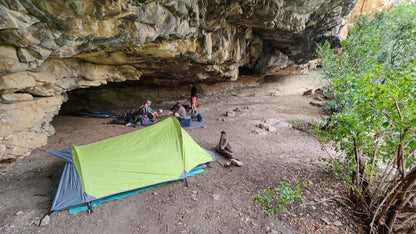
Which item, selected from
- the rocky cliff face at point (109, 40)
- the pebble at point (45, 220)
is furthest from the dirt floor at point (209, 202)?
the rocky cliff face at point (109, 40)

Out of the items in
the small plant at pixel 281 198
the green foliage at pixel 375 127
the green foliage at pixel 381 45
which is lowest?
the small plant at pixel 281 198

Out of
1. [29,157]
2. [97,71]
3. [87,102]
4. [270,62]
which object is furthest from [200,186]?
[270,62]

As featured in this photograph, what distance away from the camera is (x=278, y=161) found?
682cm

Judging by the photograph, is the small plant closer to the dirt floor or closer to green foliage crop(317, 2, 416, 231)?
the dirt floor

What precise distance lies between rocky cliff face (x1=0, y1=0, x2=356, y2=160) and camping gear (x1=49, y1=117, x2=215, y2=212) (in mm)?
2889

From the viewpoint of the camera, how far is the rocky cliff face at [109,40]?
4.34m

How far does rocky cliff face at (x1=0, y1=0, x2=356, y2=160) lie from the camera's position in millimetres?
4344

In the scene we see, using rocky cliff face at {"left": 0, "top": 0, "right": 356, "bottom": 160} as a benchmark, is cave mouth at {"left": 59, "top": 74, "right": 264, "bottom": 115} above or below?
below

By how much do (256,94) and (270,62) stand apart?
12.8 ft

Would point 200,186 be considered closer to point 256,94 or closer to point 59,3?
point 59,3

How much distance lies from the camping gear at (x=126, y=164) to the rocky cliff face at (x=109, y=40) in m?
2.89

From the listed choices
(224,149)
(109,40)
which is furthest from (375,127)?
(109,40)

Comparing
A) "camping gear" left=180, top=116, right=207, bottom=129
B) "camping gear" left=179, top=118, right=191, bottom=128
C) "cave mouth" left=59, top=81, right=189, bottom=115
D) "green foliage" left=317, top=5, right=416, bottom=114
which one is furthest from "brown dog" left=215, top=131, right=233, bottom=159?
"cave mouth" left=59, top=81, right=189, bottom=115

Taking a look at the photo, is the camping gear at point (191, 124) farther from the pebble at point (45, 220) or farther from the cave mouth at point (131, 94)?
the pebble at point (45, 220)
